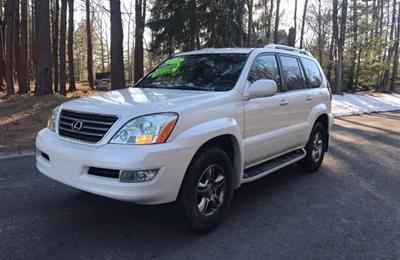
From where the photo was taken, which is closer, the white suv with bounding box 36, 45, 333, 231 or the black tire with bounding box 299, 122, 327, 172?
the white suv with bounding box 36, 45, 333, 231

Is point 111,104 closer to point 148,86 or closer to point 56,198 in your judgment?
point 148,86

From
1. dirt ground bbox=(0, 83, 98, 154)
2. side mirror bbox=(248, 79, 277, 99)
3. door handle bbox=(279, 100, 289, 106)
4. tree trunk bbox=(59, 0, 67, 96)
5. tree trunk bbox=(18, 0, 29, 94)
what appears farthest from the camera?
tree trunk bbox=(18, 0, 29, 94)

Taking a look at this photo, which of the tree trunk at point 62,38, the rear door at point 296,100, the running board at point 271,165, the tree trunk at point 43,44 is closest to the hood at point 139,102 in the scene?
the running board at point 271,165

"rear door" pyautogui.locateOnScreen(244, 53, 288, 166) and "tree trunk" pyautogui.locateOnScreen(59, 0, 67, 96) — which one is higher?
"tree trunk" pyautogui.locateOnScreen(59, 0, 67, 96)

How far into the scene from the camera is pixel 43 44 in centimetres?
1473

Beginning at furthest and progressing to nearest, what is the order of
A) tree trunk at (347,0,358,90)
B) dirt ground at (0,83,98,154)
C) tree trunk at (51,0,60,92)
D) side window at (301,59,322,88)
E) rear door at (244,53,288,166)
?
1. tree trunk at (347,0,358,90)
2. tree trunk at (51,0,60,92)
3. dirt ground at (0,83,98,154)
4. side window at (301,59,322,88)
5. rear door at (244,53,288,166)

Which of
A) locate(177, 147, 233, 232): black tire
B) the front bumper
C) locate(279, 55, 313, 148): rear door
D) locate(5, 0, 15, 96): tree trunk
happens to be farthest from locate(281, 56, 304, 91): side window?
locate(5, 0, 15, 96): tree trunk

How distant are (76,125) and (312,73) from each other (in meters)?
4.24

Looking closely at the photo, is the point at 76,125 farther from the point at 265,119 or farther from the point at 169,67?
the point at 265,119

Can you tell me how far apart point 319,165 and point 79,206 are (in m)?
4.10

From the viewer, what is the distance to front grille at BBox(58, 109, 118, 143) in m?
3.61

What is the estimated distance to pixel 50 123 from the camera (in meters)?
4.32

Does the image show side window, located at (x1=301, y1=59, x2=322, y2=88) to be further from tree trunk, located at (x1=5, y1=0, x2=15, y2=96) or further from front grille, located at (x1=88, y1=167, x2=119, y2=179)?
tree trunk, located at (x1=5, y1=0, x2=15, y2=96)

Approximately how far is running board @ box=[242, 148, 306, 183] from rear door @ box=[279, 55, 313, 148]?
0.49ft
